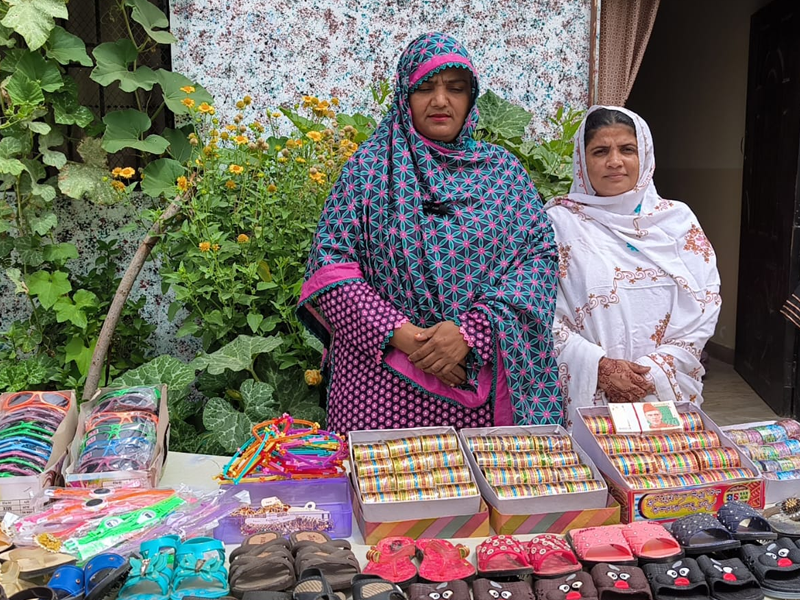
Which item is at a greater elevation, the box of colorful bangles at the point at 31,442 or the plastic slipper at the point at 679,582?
the box of colorful bangles at the point at 31,442

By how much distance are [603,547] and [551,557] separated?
0.11 m

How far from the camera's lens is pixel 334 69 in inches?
143

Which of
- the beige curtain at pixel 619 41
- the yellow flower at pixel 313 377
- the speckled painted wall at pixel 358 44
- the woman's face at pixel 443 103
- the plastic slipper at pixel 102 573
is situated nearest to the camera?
the plastic slipper at pixel 102 573

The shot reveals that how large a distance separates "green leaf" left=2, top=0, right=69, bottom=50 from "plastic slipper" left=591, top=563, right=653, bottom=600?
3.00 meters

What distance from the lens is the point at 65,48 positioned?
126 inches

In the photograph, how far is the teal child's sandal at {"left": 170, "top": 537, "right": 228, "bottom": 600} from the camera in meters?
1.24

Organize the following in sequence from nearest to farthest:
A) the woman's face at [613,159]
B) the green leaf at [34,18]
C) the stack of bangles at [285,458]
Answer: the stack of bangles at [285,458] → the woman's face at [613,159] → the green leaf at [34,18]

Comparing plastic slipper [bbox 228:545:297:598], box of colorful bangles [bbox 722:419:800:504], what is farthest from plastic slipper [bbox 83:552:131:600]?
box of colorful bangles [bbox 722:419:800:504]

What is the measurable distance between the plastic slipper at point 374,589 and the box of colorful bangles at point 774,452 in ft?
2.83

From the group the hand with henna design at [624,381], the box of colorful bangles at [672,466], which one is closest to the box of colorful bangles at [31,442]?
the box of colorful bangles at [672,466]

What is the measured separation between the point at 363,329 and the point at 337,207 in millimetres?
358

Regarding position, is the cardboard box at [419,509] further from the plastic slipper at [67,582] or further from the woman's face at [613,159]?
the woman's face at [613,159]

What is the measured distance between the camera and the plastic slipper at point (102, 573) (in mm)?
1192

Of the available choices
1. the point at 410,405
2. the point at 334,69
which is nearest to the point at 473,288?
the point at 410,405
